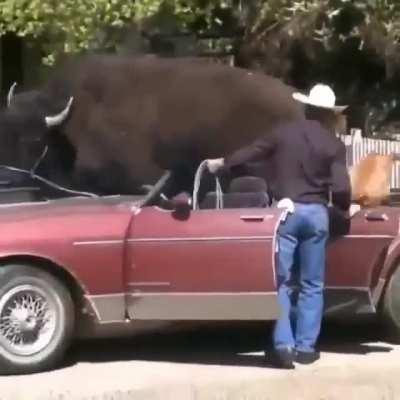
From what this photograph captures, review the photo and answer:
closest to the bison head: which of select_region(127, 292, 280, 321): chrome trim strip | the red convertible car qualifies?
the red convertible car

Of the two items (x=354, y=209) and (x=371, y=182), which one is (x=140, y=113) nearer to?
(x=371, y=182)

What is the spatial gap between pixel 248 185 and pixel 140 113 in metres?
4.90

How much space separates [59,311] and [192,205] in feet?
3.64

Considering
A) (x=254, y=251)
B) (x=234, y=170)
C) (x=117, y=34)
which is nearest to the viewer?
(x=254, y=251)

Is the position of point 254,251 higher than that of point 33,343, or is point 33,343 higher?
point 254,251

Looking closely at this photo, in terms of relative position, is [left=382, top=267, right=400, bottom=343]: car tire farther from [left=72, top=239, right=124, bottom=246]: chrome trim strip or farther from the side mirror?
[left=72, top=239, right=124, bottom=246]: chrome trim strip

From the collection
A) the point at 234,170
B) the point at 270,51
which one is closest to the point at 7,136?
the point at 270,51

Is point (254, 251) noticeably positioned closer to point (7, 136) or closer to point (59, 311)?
point (59, 311)

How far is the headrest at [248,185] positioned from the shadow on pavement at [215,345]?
1123mm

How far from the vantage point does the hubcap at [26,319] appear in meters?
7.71

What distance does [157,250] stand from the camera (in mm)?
7820

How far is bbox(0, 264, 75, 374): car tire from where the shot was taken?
7.70 m

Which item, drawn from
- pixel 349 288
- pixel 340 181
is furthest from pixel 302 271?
pixel 340 181

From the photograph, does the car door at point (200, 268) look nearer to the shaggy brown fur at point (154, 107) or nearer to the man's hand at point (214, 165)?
the man's hand at point (214, 165)
